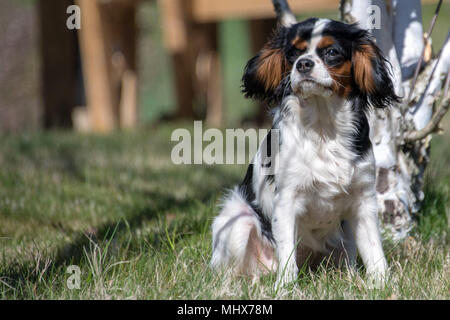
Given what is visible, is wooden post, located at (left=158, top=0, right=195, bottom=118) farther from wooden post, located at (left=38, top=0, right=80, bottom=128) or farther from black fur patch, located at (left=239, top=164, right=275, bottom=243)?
black fur patch, located at (left=239, top=164, right=275, bottom=243)

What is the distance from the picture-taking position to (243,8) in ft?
22.7

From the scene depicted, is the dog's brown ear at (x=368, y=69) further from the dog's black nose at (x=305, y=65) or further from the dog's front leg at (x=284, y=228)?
the dog's front leg at (x=284, y=228)

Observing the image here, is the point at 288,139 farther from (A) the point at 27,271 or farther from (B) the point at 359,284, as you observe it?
(A) the point at 27,271

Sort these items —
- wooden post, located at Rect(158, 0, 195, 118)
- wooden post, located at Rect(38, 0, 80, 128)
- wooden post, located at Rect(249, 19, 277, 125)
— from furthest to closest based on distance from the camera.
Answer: wooden post, located at Rect(249, 19, 277, 125) → wooden post, located at Rect(38, 0, 80, 128) → wooden post, located at Rect(158, 0, 195, 118)

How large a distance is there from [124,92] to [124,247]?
472 cm

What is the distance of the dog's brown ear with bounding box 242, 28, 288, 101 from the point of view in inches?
109

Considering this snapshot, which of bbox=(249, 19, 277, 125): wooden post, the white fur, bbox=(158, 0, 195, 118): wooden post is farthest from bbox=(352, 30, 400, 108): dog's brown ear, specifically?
bbox=(249, 19, 277, 125): wooden post

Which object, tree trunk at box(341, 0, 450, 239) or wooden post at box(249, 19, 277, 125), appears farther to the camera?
wooden post at box(249, 19, 277, 125)

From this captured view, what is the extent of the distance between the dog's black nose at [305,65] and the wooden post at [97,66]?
475cm

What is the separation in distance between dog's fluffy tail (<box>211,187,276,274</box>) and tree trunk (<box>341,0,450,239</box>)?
721 millimetres

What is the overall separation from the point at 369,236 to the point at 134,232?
1.28m

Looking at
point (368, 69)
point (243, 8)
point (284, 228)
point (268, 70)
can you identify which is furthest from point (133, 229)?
point (243, 8)

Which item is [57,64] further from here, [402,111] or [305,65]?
[305,65]
